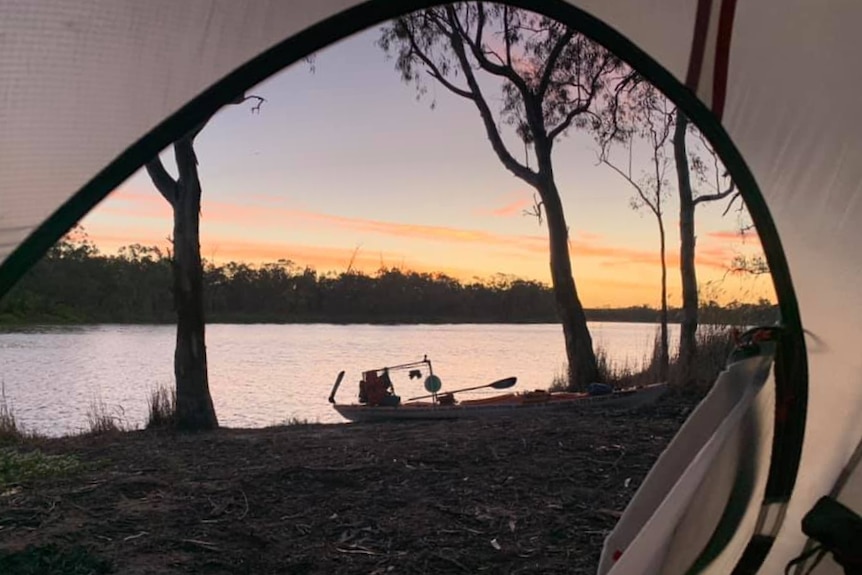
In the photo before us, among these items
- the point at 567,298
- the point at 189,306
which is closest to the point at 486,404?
the point at 567,298

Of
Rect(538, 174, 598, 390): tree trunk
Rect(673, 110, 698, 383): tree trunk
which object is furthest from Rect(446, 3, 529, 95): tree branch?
Rect(673, 110, 698, 383): tree trunk

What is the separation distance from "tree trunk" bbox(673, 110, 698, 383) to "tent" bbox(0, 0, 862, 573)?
16.1ft

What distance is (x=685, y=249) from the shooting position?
22.2 feet

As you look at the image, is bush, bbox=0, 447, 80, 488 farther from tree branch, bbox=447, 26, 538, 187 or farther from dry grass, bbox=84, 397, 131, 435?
tree branch, bbox=447, 26, 538, 187

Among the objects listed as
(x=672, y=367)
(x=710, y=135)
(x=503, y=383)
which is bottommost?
(x=503, y=383)

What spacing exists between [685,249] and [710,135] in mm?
5671

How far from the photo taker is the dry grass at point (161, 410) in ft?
17.6

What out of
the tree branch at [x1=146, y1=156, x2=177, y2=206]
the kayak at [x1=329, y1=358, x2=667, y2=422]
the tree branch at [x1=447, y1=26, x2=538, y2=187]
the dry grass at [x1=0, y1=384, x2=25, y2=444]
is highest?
the tree branch at [x1=447, y1=26, x2=538, y2=187]

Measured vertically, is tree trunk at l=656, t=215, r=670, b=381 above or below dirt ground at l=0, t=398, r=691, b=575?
above

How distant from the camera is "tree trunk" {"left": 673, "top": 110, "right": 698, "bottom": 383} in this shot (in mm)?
6148

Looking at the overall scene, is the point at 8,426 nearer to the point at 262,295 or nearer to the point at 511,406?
the point at 511,406

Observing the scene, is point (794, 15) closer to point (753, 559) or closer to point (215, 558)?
point (753, 559)

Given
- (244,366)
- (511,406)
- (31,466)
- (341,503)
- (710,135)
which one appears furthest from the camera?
(244,366)

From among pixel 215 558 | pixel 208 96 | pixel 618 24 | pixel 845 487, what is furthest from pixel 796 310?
pixel 215 558
